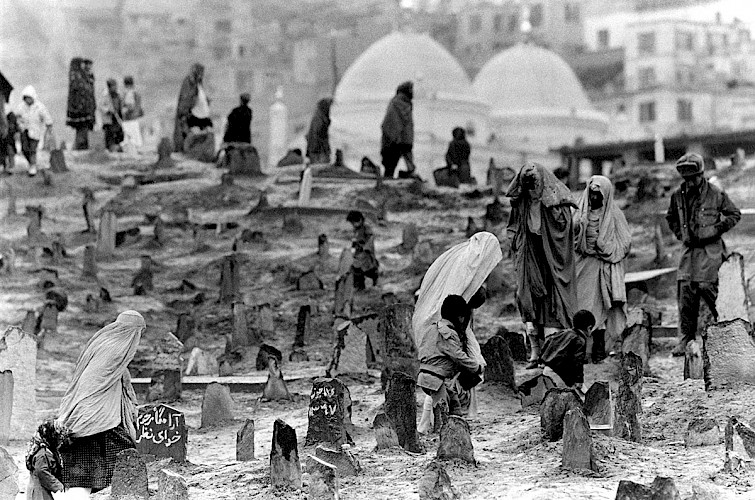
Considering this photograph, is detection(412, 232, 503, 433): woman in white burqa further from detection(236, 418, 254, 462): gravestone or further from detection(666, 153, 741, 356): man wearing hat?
detection(666, 153, 741, 356): man wearing hat

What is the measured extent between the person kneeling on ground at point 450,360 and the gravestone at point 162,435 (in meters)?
1.65

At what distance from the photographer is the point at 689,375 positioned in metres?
12.4

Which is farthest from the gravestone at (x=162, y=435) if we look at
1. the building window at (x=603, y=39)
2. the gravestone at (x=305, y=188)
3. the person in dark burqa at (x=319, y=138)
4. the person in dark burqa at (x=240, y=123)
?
the building window at (x=603, y=39)

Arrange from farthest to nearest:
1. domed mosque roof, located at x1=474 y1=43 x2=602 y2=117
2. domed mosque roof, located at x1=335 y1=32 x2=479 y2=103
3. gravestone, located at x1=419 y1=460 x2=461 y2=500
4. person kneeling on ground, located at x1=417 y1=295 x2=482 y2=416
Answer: domed mosque roof, located at x1=474 y1=43 x2=602 y2=117
domed mosque roof, located at x1=335 y1=32 x2=479 y2=103
person kneeling on ground, located at x1=417 y1=295 x2=482 y2=416
gravestone, located at x1=419 y1=460 x2=461 y2=500

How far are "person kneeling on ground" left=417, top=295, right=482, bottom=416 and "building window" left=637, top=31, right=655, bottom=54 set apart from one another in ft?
228

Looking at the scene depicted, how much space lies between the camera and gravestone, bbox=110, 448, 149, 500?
9672 mm

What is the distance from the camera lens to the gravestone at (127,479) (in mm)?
9672

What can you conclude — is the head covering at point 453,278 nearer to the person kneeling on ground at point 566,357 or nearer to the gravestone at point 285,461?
the person kneeling on ground at point 566,357

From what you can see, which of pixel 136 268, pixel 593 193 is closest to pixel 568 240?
pixel 593 193

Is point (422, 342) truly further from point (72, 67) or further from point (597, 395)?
point (72, 67)

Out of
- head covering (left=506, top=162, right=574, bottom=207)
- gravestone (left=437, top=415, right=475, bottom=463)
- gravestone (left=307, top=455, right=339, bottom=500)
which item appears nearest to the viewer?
gravestone (left=307, top=455, right=339, bottom=500)

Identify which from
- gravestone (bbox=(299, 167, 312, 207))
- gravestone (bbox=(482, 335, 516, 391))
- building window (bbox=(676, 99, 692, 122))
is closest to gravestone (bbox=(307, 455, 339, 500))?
gravestone (bbox=(482, 335, 516, 391))

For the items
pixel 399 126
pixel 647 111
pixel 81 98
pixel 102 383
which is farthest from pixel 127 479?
pixel 647 111

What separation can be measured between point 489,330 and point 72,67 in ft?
64.4
